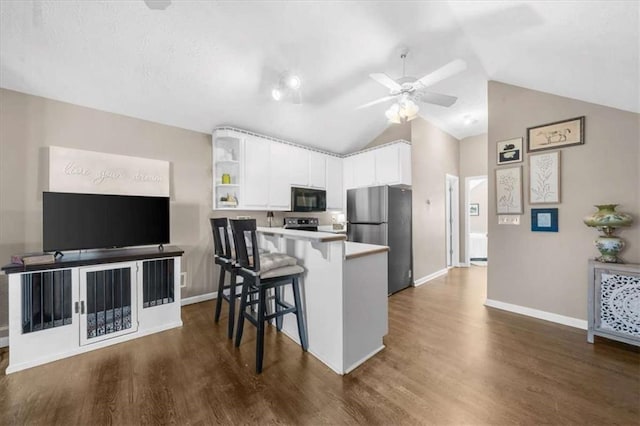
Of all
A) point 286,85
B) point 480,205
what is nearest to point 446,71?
point 286,85

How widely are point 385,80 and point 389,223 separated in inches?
83.0

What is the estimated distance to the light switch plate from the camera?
3164 mm

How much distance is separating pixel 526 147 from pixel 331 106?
2.71 meters

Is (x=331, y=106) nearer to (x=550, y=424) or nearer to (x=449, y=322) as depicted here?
(x=449, y=322)

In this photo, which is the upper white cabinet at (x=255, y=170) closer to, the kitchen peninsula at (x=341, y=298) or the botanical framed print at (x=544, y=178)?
the kitchen peninsula at (x=341, y=298)

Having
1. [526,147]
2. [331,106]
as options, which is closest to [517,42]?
[526,147]

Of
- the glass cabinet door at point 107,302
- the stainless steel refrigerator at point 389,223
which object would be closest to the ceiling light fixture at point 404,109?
the stainless steel refrigerator at point 389,223

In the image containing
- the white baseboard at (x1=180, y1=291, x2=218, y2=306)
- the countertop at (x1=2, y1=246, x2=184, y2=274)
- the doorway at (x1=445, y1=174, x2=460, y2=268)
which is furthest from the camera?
the doorway at (x1=445, y1=174, x2=460, y2=268)

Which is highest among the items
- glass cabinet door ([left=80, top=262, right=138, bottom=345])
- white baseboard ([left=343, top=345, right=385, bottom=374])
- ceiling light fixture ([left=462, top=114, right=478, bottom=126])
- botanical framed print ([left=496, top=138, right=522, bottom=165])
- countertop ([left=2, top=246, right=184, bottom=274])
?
ceiling light fixture ([left=462, top=114, right=478, bottom=126])

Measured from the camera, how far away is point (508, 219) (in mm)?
3232

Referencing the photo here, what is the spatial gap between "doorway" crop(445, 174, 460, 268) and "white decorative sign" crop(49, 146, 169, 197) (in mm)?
5531

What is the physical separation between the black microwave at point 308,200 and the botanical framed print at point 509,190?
2.73 metres

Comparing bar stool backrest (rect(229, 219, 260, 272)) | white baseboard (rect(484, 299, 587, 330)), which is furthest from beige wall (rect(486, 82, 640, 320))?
bar stool backrest (rect(229, 219, 260, 272))

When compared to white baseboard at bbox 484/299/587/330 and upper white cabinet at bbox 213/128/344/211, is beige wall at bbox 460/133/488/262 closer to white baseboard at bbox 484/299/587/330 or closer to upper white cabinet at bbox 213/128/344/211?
white baseboard at bbox 484/299/587/330
